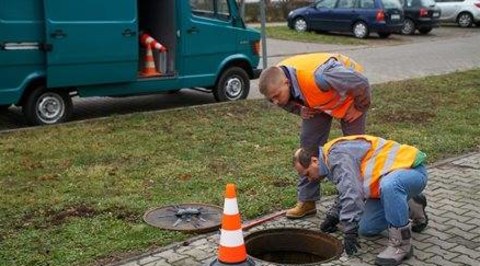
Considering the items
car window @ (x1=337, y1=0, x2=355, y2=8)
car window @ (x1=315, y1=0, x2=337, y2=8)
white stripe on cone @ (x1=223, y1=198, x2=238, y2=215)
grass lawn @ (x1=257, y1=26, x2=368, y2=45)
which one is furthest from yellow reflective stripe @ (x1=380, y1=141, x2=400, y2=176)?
car window @ (x1=315, y1=0, x2=337, y2=8)

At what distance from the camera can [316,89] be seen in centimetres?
483

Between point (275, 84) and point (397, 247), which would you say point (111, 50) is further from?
point (397, 247)

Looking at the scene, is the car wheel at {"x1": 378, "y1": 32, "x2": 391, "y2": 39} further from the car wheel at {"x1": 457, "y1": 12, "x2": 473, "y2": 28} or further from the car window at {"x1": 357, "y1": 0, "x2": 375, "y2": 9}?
the car wheel at {"x1": 457, "y1": 12, "x2": 473, "y2": 28}

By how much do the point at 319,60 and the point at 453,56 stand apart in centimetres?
1597

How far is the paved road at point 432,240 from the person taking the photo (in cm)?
475

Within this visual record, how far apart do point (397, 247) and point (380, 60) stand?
1430 cm

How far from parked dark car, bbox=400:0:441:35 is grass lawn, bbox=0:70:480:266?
1572 centimetres

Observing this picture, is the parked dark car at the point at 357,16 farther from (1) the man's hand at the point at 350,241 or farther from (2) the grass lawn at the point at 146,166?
(1) the man's hand at the point at 350,241

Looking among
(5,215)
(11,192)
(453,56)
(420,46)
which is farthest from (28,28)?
(420,46)

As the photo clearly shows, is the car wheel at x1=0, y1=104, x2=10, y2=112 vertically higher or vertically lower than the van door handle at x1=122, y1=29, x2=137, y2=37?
lower

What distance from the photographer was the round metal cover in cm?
540

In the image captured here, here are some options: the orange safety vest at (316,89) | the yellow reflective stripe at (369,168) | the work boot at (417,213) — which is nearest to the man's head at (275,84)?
the orange safety vest at (316,89)

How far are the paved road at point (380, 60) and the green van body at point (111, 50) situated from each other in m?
0.65

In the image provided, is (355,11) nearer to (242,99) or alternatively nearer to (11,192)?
(242,99)
